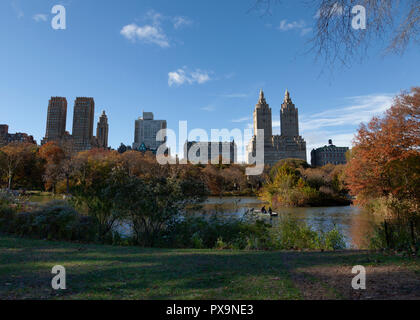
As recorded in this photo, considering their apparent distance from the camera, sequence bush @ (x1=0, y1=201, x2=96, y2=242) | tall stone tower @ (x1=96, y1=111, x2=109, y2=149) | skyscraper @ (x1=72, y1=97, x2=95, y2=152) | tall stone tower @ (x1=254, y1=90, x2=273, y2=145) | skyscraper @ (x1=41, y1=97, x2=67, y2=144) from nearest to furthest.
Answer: bush @ (x1=0, y1=201, x2=96, y2=242)
skyscraper @ (x1=41, y1=97, x2=67, y2=144)
skyscraper @ (x1=72, y1=97, x2=95, y2=152)
tall stone tower @ (x1=254, y1=90, x2=273, y2=145)
tall stone tower @ (x1=96, y1=111, x2=109, y2=149)

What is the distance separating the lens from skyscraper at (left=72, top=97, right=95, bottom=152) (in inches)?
4847

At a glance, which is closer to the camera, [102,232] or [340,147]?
[102,232]

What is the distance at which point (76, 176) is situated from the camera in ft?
127

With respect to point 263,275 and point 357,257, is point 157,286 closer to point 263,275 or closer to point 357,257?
point 263,275

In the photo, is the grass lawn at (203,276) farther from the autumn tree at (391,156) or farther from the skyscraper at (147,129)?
the skyscraper at (147,129)

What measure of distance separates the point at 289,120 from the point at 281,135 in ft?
36.8

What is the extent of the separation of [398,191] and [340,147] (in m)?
133

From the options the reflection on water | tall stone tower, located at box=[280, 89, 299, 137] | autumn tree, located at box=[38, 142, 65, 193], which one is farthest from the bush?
tall stone tower, located at box=[280, 89, 299, 137]

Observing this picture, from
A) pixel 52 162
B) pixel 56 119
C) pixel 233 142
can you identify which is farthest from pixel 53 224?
pixel 56 119

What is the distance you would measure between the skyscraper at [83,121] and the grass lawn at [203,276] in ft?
418

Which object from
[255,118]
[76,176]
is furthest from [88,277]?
[255,118]

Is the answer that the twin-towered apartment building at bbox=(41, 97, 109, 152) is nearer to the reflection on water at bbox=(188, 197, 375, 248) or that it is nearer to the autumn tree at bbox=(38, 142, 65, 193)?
the autumn tree at bbox=(38, 142, 65, 193)

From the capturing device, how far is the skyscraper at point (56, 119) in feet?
Result: 397

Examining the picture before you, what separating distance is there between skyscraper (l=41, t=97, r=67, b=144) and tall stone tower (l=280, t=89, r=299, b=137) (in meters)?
111
